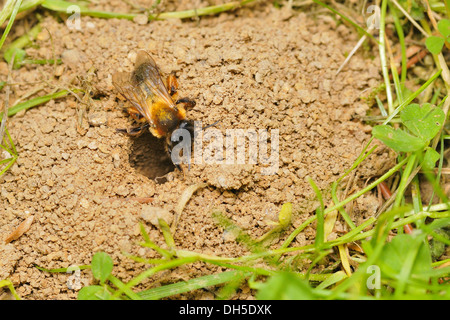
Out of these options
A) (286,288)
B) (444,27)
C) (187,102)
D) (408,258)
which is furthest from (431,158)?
(187,102)

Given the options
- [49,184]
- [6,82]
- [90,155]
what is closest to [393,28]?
[90,155]

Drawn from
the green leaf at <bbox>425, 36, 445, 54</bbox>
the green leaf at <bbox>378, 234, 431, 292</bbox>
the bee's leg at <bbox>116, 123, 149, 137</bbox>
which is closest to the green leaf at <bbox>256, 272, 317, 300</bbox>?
the green leaf at <bbox>378, 234, 431, 292</bbox>

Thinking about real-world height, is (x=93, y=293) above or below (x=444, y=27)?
below

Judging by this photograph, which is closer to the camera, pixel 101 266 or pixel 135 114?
pixel 101 266

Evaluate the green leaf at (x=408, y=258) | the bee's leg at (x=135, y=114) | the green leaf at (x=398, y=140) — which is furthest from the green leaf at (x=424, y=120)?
the bee's leg at (x=135, y=114)

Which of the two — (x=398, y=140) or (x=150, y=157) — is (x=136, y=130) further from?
(x=398, y=140)

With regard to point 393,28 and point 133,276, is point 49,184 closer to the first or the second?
point 133,276

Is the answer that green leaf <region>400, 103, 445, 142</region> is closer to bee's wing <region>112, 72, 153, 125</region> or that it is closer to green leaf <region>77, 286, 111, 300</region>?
bee's wing <region>112, 72, 153, 125</region>
